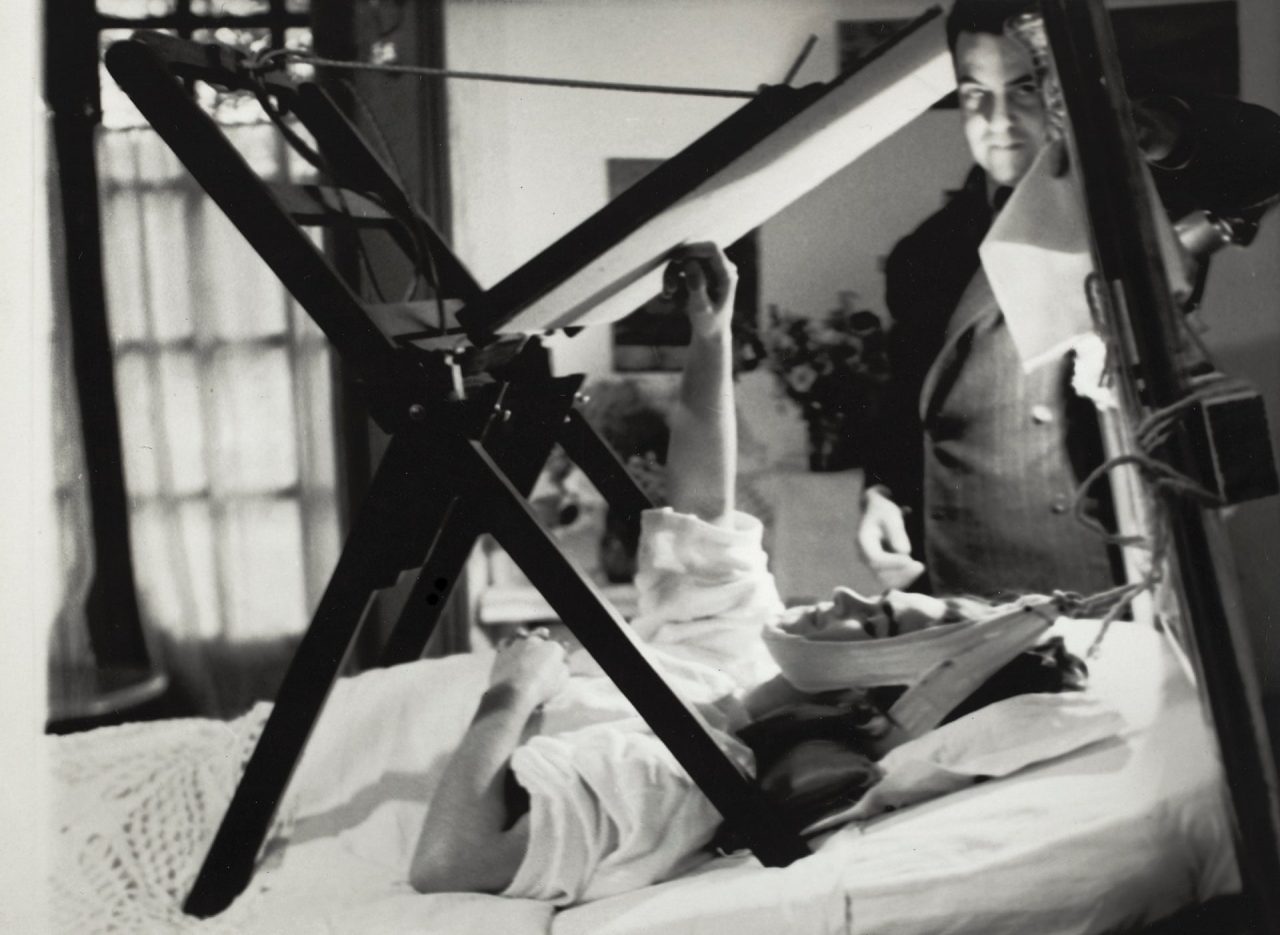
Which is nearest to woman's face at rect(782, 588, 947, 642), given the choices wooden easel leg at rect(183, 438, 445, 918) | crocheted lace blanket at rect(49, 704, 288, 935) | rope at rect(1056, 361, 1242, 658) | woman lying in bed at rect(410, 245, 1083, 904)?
woman lying in bed at rect(410, 245, 1083, 904)

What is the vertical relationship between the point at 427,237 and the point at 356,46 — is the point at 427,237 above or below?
below

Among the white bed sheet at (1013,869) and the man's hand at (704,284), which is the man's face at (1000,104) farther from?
the white bed sheet at (1013,869)

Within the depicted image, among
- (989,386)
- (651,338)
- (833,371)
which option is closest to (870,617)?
(989,386)

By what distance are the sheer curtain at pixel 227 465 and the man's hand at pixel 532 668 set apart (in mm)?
779

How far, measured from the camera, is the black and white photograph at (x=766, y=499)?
704mm

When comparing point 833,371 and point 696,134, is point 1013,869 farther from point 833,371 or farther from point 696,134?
point 696,134

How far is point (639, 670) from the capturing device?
0.76 metres

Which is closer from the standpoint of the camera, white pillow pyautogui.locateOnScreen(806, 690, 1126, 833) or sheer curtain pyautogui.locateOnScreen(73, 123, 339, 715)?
white pillow pyautogui.locateOnScreen(806, 690, 1126, 833)

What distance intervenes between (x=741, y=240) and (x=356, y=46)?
686 millimetres

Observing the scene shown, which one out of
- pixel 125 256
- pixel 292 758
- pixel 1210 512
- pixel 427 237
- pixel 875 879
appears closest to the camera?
pixel 1210 512

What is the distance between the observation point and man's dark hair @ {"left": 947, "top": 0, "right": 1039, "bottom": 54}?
737mm

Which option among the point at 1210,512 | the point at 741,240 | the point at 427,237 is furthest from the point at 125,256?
the point at 1210,512

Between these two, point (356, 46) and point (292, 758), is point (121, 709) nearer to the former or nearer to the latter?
point (292, 758)

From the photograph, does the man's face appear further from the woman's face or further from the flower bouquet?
the woman's face
